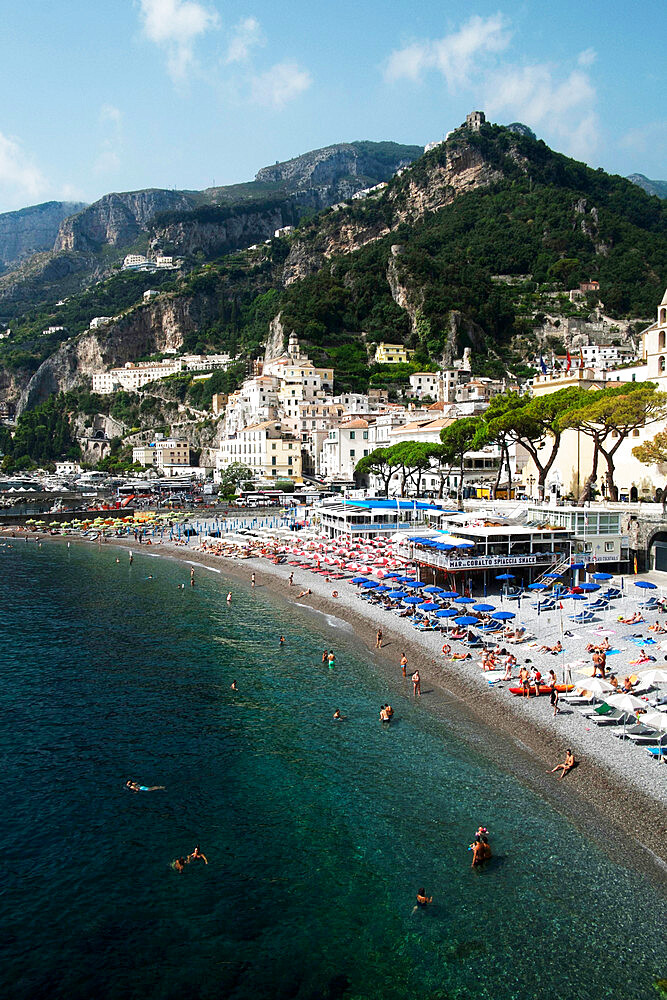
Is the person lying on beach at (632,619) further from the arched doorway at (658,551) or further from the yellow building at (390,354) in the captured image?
the yellow building at (390,354)

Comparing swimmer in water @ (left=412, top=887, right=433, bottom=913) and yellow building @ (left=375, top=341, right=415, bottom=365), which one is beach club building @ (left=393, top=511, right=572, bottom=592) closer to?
swimmer in water @ (left=412, top=887, right=433, bottom=913)

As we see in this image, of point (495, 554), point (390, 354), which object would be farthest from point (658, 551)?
point (390, 354)

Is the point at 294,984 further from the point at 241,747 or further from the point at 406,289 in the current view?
the point at 406,289

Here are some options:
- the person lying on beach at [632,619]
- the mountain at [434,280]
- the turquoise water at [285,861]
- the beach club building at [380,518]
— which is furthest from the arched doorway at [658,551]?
the mountain at [434,280]

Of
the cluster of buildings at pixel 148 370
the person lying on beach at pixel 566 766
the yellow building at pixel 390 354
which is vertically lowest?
the person lying on beach at pixel 566 766

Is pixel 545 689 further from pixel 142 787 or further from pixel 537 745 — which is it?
pixel 142 787
